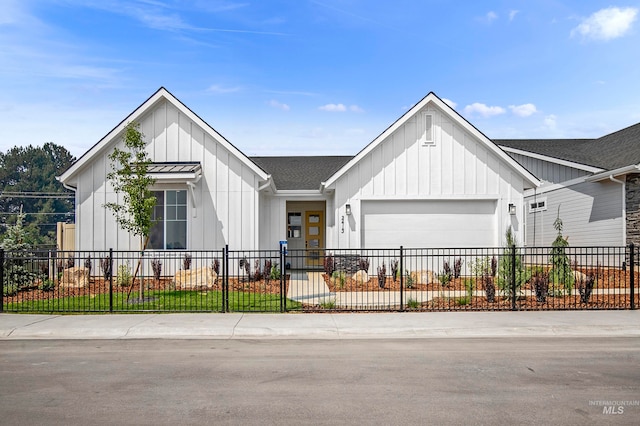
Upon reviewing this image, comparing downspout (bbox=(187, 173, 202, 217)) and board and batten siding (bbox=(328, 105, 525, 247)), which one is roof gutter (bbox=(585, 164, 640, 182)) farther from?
A: downspout (bbox=(187, 173, 202, 217))

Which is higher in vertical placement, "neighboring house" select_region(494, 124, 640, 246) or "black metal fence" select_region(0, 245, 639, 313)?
"neighboring house" select_region(494, 124, 640, 246)

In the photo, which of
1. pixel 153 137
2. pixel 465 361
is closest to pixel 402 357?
pixel 465 361

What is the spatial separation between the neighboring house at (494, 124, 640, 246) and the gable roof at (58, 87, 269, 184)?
42.0 ft

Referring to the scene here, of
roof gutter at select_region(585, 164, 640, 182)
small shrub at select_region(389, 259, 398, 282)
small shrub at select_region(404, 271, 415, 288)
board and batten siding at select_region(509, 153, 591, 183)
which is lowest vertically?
small shrub at select_region(404, 271, 415, 288)

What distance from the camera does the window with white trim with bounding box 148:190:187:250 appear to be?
58.2ft

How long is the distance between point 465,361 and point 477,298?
6100 mm

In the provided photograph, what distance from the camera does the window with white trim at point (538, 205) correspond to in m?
25.1

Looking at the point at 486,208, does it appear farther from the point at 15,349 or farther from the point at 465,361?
the point at 15,349

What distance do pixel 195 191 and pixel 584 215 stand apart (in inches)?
629

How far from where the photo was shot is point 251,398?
614 centimetres

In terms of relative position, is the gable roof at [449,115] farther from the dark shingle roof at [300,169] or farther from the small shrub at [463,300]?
the small shrub at [463,300]

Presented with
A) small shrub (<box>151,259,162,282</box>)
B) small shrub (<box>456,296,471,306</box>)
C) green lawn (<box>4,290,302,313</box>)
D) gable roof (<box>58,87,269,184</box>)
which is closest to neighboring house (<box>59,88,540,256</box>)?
gable roof (<box>58,87,269,184</box>)

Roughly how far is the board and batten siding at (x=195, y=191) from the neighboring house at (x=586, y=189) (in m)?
12.6

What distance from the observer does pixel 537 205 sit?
84.3 ft
